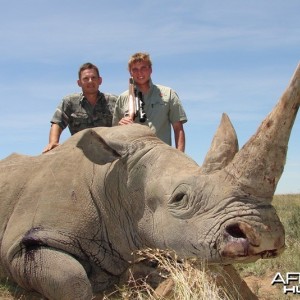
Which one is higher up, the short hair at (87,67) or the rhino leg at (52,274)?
the short hair at (87,67)

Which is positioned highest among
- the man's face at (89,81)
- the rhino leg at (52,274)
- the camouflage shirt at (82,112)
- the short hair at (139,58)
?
the short hair at (139,58)

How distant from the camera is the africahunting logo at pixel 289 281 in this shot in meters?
6.99

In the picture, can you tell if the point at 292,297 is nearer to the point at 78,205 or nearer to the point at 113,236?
the point at 113,236

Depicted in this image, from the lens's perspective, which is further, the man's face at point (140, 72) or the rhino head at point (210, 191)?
the man's face at point (140, 72)

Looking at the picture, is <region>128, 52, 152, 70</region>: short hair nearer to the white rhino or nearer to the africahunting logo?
the white rhino

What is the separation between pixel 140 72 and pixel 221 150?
3.58 metres

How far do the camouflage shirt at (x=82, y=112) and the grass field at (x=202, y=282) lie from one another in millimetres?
2906

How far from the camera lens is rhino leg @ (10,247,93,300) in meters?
6.28

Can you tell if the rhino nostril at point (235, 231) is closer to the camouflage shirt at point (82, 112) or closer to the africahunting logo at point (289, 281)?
the africahunting logo at point (289, 281)

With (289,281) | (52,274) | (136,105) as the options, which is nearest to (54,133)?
(136,105)

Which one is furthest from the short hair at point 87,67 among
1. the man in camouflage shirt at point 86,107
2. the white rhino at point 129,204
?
the white rhino at point 129,204

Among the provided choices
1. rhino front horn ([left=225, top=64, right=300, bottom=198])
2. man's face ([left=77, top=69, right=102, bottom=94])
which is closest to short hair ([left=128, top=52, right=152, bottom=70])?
man's face ([left=77, top=69, right=102, bottom=94])

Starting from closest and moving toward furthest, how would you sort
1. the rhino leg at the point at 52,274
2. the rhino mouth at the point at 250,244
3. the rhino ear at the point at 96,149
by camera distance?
the rhino mouth at the point at 250,244
the rhino leg at the point at 52,274
the rhino ear at the point at 96,149

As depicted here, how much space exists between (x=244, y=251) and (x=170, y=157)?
167 centimetres
